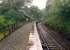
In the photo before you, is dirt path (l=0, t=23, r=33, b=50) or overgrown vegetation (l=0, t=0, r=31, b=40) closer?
dirt path (l=0, t=23, r=33, b=50)

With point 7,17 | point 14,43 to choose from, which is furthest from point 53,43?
point 7,17

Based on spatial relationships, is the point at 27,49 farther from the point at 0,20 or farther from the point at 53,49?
the point at 0,20

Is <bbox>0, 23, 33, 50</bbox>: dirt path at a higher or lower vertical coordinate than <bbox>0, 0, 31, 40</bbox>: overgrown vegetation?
lower

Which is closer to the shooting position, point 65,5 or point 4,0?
point 65,5

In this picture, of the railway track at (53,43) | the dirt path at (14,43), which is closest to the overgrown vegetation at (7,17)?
the dirt path at (14,43)

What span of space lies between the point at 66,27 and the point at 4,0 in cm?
1343

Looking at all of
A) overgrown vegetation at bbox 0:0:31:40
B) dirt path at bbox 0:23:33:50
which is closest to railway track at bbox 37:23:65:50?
dirt path at bbox 0:23:33:50

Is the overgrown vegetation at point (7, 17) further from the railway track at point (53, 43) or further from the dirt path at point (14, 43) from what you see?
the railway track at point (53, 43)

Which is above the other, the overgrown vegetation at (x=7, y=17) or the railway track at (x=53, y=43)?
the overgrown vegetation at (x=7, y=17)

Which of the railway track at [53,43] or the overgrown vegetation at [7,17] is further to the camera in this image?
the overgrown vegetation at [7,17]

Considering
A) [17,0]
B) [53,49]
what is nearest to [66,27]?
[53,49]

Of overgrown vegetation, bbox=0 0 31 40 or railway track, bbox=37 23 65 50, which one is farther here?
overgrown vegetation, bbox=0 0 31 40

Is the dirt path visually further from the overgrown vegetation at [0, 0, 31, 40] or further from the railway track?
the railway track

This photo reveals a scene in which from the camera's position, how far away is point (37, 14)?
59781 mm
